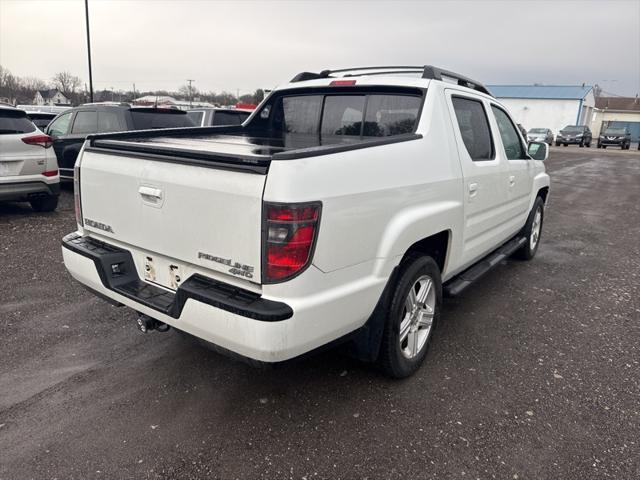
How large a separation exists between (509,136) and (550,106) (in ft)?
171

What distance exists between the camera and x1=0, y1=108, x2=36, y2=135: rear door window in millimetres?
6996

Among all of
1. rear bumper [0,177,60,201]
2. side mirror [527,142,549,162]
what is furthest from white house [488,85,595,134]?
rear bumper [0,177,60,201]

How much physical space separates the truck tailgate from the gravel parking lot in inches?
33.2

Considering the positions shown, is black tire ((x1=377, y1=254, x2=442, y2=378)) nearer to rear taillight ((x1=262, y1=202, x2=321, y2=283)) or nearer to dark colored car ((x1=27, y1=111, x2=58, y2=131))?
rear taillight ((x1=262, y1=202, x2=321, y2=283))

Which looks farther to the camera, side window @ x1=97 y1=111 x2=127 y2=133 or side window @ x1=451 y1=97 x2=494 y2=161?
side window @ x1=97 y1=111 x2=127 y2=133

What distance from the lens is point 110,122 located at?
321 inches

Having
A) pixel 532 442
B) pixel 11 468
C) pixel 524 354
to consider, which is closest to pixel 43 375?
pixel 11 468

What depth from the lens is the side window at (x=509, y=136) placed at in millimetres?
4559

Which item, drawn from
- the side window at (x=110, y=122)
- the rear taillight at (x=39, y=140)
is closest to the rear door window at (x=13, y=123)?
the rear taillight at (x=39, y=140)

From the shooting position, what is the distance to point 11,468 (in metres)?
2.39

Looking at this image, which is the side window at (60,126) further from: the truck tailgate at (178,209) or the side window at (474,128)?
the side window at (474,128)

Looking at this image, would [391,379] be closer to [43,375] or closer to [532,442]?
[532,442]

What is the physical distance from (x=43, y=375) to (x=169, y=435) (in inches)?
46.4

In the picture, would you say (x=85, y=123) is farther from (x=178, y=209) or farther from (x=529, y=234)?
(x=529, y=234)
